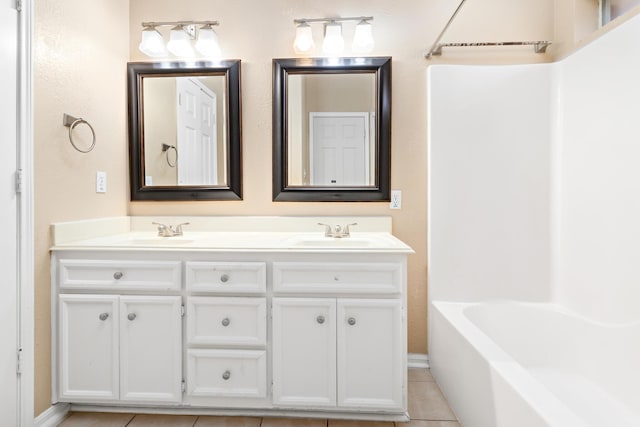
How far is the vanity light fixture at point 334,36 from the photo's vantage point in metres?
2.04

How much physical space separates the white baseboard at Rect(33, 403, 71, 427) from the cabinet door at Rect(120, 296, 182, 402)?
359 mm

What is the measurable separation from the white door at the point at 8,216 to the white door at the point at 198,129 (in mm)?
826

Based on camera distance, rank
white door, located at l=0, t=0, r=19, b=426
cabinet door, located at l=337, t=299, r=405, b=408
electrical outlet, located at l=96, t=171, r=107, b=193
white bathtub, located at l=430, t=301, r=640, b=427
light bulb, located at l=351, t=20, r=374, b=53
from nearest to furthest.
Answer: white bathtub, located at l=430, t=301, r=640, b=427 < white door, located at l=0, t=0, r=19, b=426 < cabinet door, located at l=337, t=299, r=405, b=408 < electrical outlet, located at l=96, t=171, r=107, b=193 < light bulb, located at l=351, t=20, r=374, b=53

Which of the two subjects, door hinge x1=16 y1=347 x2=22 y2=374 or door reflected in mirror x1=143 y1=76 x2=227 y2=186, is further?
door reflected in mirror x1=143 y1=76 x2=227 y2=186

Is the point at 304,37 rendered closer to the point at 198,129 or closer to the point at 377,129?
the point at 377,129

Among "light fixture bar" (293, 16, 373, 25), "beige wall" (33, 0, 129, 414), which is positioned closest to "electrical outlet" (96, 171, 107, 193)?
"beige wall" (33, 0, 129, 414)

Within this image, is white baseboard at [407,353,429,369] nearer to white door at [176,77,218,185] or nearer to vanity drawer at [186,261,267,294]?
A: vanity drawer at [186,261,267,294]

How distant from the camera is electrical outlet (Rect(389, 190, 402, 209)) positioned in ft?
7.06

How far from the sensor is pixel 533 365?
1.86 metres

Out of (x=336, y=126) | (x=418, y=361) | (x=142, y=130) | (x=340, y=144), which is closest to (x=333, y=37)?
(x=336, y=126)

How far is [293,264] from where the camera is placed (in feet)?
5.22

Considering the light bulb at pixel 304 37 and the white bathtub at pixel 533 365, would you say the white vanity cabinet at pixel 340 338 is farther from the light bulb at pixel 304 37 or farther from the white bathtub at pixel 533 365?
the light bulb at pixel 304 37

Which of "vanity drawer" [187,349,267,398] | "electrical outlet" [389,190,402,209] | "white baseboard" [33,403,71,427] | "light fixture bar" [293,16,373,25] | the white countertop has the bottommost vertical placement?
"white baseboard" [33,403,71,427]

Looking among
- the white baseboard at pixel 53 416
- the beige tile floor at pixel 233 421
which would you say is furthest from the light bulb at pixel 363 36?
the white baseboard at pixel 53 416
